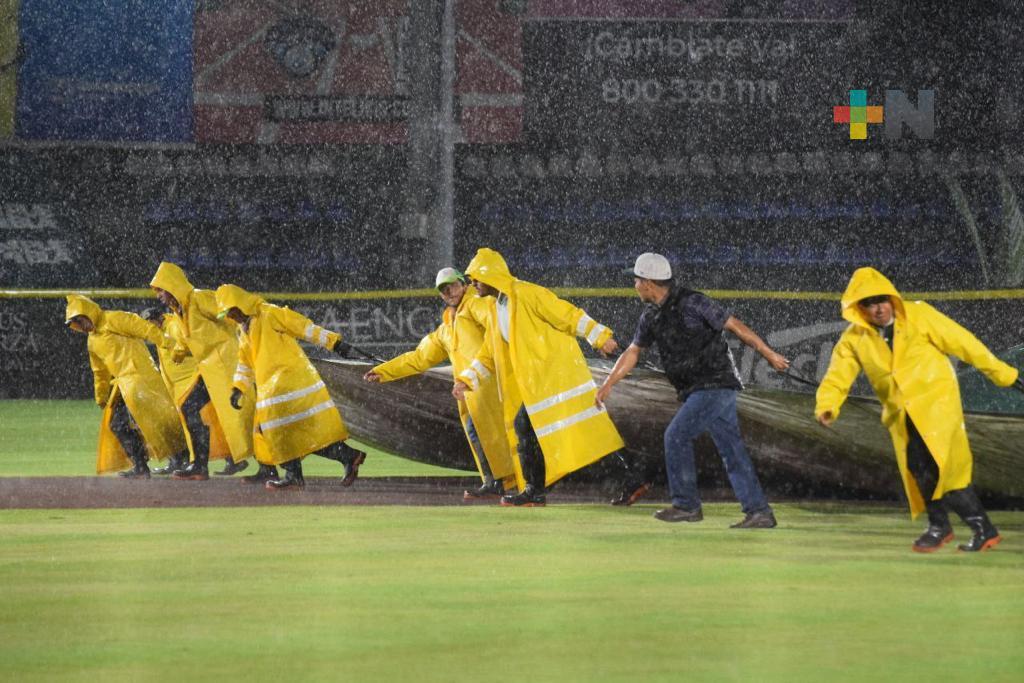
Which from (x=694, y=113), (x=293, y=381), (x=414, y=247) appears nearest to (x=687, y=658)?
(x=293, y=381)

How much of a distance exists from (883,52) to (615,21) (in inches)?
144

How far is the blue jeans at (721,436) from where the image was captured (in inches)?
383

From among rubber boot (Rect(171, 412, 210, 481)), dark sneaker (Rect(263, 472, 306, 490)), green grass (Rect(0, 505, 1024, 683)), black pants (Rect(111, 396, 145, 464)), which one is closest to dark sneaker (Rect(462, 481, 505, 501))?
green grass (Rect(0, 505, 1024, 683))

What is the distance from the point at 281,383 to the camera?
12422 millimetres

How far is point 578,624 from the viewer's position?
6.73m

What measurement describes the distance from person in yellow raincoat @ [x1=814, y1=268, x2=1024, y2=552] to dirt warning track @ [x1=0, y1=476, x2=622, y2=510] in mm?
3018

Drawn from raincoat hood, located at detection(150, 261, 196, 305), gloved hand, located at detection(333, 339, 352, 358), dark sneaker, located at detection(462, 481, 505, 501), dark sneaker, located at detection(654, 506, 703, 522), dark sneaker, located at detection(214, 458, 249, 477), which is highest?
raincoat hood, located at detection(150, 261, 196, 305)

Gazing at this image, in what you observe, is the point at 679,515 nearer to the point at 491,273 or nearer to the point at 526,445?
the point at 526,445

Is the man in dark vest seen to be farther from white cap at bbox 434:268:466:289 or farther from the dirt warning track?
white cap at bbox 434:268:466:289

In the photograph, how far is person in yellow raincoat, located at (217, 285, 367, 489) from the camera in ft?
40.4

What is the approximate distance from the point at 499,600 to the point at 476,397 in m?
4.29

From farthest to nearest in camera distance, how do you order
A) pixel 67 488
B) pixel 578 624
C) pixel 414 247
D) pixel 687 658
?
pixel 414 247 < pixel 67 488 < pixel 578 624 < pixel 687 658

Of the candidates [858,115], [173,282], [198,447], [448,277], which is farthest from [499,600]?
[858,115]

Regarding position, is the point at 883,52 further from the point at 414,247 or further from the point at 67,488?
the point at 67,488
